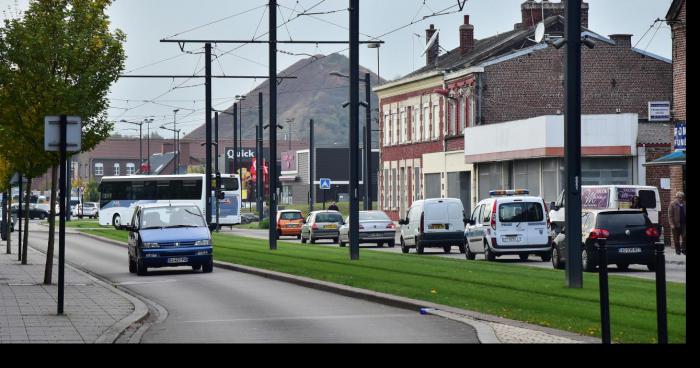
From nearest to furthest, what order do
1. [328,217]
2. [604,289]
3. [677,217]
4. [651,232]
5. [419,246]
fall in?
1. [604,289]
2. [651,232]
3. [677,217]
4. [419,246]
5. [328,217]

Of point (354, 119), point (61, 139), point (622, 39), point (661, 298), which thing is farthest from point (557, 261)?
point (622, 39)

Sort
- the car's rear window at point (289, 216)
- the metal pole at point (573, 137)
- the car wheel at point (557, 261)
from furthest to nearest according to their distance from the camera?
the car's rear window at point (289, 216) → the car wheel at point (557, 261) → the metal pole at point (573, 137)

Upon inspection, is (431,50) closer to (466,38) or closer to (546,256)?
(466,38)

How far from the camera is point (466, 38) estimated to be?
83.9 meters

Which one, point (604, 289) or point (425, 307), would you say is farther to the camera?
point (425, 307)

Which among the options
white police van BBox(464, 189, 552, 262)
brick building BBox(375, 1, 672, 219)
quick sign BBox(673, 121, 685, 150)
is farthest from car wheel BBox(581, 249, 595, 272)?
brick building BBox(375, 1, 672, 219)

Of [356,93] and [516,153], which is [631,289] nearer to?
[356,93]

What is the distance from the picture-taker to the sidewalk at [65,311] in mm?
17625

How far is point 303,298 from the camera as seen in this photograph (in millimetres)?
25484

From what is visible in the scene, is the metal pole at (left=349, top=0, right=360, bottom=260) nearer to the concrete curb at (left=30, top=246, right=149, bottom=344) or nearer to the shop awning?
the concrete curb at (left=30, top=246, right=149, bottom=344)

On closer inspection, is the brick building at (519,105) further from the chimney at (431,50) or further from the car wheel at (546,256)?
the car wheel at (546,256)

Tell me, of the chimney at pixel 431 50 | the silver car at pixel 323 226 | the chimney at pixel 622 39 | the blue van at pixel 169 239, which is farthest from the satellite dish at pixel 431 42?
the blue van at pixel 169 239

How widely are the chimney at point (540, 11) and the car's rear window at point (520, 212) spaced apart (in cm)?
3647

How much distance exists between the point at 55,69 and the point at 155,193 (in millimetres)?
63515
